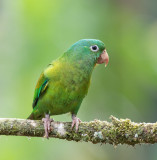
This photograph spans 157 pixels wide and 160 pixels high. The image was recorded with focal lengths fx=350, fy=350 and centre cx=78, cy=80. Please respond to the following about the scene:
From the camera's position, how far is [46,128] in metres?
4.60

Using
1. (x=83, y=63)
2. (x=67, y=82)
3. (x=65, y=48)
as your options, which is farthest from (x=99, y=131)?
(x=65, y=48)

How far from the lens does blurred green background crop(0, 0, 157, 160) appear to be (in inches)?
232

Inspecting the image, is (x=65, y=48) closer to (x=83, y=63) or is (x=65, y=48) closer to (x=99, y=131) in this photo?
(x=83, y=63)

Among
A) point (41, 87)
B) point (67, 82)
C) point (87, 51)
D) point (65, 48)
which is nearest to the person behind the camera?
point (67, 82)

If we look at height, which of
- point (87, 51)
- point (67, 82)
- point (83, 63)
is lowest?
point (67, 82)

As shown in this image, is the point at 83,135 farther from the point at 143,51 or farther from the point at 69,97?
the point at 143,51

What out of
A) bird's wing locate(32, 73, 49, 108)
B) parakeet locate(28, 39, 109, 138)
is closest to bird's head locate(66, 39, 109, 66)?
parakeet locate(28, 39, 109, 138)

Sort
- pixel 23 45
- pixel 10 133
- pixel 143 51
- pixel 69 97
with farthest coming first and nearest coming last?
pixel 143 51 < pixel 23 45 < pixel 69 97 < pixel 10 133

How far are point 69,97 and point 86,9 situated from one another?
10.3ft

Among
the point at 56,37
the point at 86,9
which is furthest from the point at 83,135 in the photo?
the point at 86,9

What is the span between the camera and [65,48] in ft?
21.4

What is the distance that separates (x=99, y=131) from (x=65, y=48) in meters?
2.45

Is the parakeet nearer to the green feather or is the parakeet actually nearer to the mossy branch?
the green feather

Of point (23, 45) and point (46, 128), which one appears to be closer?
point (46, 128)
